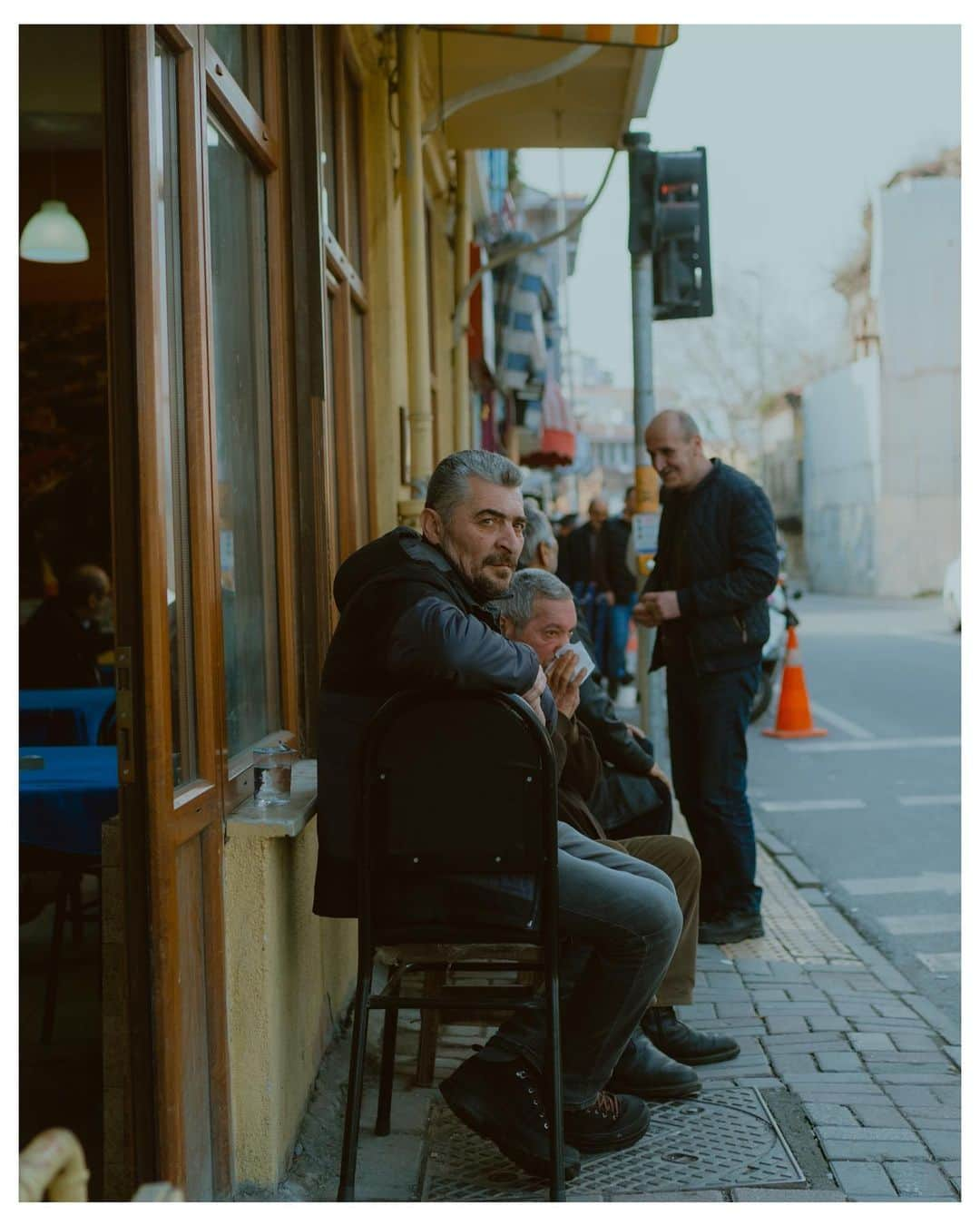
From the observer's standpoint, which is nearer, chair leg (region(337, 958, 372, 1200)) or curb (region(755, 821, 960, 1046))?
chair leg (region(337, 958, 372, 1200))

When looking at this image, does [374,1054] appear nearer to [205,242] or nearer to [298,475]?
[298,475]

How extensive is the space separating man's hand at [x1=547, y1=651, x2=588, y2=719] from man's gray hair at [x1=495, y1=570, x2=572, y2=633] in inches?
8.5

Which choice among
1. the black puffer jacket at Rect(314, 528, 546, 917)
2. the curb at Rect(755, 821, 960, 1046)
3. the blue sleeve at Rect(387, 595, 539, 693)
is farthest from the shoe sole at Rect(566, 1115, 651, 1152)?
the curb at Rect(755, 821, 960, 1046)

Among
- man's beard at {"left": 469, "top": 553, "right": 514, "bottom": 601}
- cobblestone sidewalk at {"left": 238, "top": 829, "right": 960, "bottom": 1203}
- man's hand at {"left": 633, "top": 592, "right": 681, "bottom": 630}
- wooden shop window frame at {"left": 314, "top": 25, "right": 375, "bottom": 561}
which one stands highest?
wooden shop window frame at {"left": 314, "top": 25, "right": 375, "bottom": 561}

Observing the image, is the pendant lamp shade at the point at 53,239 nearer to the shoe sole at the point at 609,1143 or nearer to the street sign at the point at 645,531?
the street sign at the point at 645,531

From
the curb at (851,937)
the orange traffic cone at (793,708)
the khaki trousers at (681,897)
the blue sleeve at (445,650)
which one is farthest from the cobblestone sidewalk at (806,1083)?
the orange traffic cone at (793,708)

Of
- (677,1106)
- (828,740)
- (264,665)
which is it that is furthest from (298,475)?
(828,740)

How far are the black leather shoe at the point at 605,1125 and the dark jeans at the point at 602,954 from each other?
142 millimetres

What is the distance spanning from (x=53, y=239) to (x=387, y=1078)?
244 inches

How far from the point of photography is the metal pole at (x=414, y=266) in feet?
20.9

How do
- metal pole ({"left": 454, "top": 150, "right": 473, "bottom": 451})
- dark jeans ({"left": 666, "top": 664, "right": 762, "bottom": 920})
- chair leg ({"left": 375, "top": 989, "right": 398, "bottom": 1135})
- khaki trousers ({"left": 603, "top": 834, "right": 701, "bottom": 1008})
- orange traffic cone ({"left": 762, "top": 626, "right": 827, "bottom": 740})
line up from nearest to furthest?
chair leg ({"left": 375, "top": 989, "right": 398, "bottom": 1135}) < khaki trousers ({"left": 603, "top": 834, "right": 701, "bottom": 1008}) < dark jeans ({"left": 666, "top": 664, "right": 762, "bottom": 920}) < metal pole ({"left": 454, "top": 150, "right": 473, "bottom": 451}) < orange traffic cone ({"left": 762, "top": 626, "right": 827, "bottom": 740})

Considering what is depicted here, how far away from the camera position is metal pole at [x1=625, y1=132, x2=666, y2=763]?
8172 mm

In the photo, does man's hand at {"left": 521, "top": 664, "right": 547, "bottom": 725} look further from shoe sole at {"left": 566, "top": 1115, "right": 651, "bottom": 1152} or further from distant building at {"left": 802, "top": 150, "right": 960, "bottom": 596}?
distant building at {"left": 802, "top": 150, "right": 960, "bottom": 596}

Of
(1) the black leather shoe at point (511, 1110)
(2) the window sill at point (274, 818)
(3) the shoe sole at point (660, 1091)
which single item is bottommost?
(3) the shoe sole at point (660, 1091)
